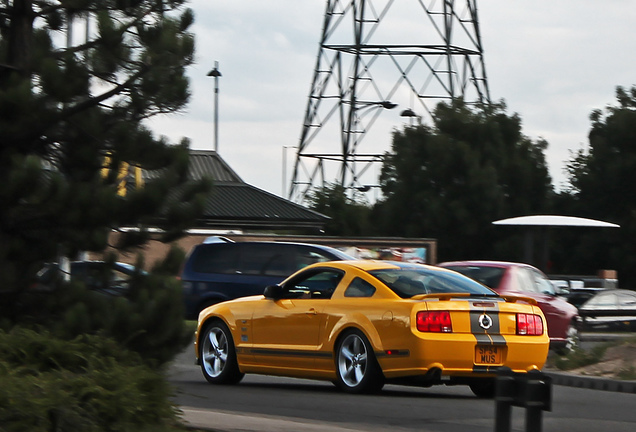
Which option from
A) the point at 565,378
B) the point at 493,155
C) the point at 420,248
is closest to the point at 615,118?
the point at 493,155

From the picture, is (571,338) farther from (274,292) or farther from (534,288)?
(274,292)

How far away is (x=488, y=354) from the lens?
38.7 ft

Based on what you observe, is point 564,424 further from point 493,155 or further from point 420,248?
point 493,155

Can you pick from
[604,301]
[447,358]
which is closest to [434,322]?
[447,358]

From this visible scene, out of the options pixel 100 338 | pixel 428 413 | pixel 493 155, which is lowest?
pixel 428 413

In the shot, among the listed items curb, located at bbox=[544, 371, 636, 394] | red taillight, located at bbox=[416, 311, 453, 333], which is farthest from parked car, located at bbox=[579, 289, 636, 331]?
red taillight, located at bbox=[416, 311, 453, 333]

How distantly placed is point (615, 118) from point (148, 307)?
41.8 m

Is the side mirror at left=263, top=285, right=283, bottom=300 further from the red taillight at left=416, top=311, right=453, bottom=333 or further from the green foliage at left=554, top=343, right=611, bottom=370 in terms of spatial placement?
the green foliage at left=554, top=343, right=611, bottom=370

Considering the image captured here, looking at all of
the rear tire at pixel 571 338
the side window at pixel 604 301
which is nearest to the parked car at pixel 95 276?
the rear tire at pixel 571 338

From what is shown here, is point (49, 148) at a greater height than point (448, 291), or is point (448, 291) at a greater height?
point (49, 148)

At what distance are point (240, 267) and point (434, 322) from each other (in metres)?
10.6

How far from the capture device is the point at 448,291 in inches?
486

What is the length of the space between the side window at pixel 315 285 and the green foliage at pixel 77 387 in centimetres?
388

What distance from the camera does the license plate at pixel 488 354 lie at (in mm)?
11742
